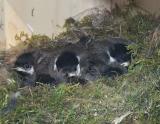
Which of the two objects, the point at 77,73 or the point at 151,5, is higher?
the point at 151,5

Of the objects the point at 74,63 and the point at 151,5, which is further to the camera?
the point at 151,5

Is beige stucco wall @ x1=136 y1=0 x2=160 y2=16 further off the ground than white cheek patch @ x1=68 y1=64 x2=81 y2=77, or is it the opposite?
beige stucco wall @ x1=136 y1=0 x2=160 y2=16

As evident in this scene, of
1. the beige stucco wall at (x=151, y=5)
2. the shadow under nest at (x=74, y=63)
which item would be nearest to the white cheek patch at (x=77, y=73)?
the shadow under nest at (x=74, y=63)

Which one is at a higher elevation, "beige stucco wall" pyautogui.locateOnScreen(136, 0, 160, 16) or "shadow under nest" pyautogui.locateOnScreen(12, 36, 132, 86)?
"beige stucco wall" pyautogui.locateOnScreen(136, 0, 160, 16)

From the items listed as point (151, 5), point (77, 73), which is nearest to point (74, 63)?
point (77, 73)

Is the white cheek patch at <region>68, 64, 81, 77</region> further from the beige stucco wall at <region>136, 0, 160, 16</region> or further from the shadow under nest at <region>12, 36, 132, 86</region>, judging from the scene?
the beige stucco wall at <region>136, 0, 160, 16</region>

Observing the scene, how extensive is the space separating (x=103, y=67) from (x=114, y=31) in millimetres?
283

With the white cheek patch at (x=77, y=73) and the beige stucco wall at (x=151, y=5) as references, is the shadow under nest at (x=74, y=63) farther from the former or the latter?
the beige stucco wall at (x=151, y=5)

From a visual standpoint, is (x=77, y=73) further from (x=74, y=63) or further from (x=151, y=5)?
(x=151, y=5)

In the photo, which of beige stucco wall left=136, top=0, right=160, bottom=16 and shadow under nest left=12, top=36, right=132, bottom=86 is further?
beige stucco wall left=136, top=0, right=160, bottom=16

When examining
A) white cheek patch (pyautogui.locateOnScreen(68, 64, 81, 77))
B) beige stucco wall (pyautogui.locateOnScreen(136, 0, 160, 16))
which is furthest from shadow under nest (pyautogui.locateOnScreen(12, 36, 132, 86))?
beige stucco wall (pyautogui.locateOnScreen(136, 0, 160, 16))

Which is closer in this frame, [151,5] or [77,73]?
[77,73]

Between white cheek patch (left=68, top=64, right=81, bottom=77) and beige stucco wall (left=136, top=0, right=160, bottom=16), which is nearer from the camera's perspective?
white cheek patch (left=68, top=64, right=81, bottom=77)

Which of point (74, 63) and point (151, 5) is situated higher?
point (151, 5)
